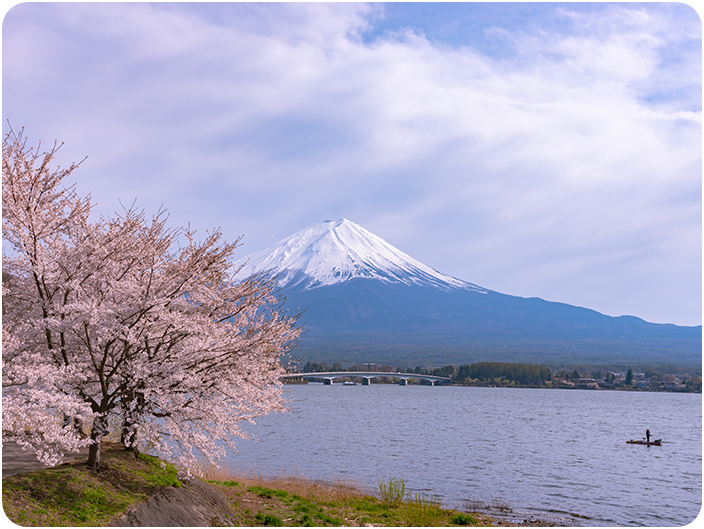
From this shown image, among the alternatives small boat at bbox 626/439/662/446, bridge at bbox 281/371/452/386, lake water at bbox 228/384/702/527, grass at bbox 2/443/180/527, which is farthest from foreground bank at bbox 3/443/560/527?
bridge at bbox 281/371/452/386

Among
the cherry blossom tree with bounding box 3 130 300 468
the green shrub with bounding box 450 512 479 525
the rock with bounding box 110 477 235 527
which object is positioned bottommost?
the green shrub with bounding box 450 512 479 525

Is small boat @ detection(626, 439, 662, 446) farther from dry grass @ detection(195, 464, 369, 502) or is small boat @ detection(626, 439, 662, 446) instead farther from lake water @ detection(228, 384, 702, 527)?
dry grass @ detection(195, 464, 369, 502)

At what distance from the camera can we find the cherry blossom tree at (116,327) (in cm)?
1367

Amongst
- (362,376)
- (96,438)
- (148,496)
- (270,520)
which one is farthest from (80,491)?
(362,376)

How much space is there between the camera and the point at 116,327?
47.0 ft

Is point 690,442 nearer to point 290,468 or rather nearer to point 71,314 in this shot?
point 290,468

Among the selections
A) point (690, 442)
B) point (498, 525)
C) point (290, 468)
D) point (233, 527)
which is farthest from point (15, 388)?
point (690, 442)

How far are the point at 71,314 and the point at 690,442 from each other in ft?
226

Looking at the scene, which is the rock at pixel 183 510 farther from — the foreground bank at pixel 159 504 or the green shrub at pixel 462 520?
the green shrub at pixel 462 520

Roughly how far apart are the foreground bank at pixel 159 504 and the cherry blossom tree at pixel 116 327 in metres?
0.82

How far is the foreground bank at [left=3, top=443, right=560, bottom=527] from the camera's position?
13.1 meters

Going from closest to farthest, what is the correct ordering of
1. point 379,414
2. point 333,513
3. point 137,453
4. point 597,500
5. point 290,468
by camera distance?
point 137,453 < point 333,513 < point 597,500 < point 290,468 < point 379,414

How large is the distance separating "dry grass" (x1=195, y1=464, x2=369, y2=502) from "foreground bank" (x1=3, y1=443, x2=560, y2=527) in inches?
65.3

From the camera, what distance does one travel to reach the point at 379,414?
80938 millimetres
